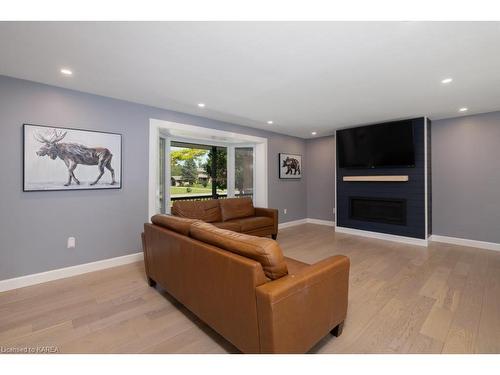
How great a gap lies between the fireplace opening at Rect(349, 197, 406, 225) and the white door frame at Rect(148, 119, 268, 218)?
204 cm

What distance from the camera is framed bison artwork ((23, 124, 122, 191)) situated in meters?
2.67

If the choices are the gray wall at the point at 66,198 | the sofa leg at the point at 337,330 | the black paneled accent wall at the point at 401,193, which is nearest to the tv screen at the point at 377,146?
the black paneled accent wall at the point at 401,193

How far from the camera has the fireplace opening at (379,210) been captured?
4531mm

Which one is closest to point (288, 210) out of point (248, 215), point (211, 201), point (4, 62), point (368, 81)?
point (248, 215)

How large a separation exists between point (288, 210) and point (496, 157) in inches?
156

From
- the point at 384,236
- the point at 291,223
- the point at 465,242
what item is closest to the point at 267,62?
the point at 384,236

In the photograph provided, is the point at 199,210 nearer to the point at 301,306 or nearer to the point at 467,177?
the point at 301,306

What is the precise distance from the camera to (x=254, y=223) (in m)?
4.17

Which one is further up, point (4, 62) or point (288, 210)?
point (4, 62)

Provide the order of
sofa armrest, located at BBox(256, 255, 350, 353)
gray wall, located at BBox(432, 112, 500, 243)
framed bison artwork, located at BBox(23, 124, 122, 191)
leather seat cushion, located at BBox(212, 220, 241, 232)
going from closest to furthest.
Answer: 1. sofa armrest, located at BBox(256, 255, 350, 353)
2. framed bison artwork, located at BBox(23, 124, 122, 191)
3. leather seat cushion, located at BBox(212, 220, 241, 232)
4. gray wall, located at BBox(432, 112, 500, 243)

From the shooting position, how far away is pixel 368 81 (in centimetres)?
270

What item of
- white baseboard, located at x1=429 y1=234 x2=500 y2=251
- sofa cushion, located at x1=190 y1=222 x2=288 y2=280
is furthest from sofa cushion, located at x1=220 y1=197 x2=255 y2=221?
white baseboard, located at x1=429 y1=234 x2=500 y2=251

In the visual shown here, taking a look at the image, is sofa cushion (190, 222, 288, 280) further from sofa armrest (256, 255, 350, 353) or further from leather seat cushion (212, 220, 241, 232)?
leather seat cushion (212, 220, 241, 232)

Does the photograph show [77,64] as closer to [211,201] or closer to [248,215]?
[211,201]
